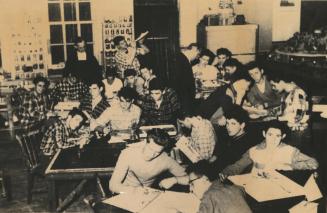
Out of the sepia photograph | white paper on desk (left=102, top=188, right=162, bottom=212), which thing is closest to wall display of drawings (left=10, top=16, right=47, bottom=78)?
the sepia photograph

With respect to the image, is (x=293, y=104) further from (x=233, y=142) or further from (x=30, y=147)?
(x=30, y=147)

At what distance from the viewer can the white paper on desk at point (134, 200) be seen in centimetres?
266

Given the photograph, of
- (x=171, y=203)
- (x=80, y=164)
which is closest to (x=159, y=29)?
(x=80, y=164)

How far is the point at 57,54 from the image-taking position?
3.47 metres

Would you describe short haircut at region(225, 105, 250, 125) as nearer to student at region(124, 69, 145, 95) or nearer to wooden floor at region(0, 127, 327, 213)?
student at region(124, 69, 145, 95)

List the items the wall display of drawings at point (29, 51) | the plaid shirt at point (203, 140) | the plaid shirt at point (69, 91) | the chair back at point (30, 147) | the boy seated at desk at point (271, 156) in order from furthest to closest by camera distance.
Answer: the plaid shirt at point (69, 91), the plaid shirt at point (203, 140), the boy seated at desk at point (271, 156), the wall display of drawings at point (29, 51), the chair back at point (30, 147)

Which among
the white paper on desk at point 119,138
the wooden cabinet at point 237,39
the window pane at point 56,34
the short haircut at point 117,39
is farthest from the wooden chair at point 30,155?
the wooden cabinet at point 237,39

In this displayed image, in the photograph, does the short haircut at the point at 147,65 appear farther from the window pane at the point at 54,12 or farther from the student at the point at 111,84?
the window pane at the point at 54,12

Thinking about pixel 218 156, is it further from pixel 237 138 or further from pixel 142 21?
pixel 142 21

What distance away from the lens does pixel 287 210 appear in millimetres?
3234

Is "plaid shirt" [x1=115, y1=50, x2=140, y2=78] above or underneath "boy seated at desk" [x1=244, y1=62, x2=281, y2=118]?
above

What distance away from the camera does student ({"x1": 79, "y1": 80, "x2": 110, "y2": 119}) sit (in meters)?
3.69

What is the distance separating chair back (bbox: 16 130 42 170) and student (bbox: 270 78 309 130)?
203 centimetres

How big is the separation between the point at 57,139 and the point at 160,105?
3.06ft
